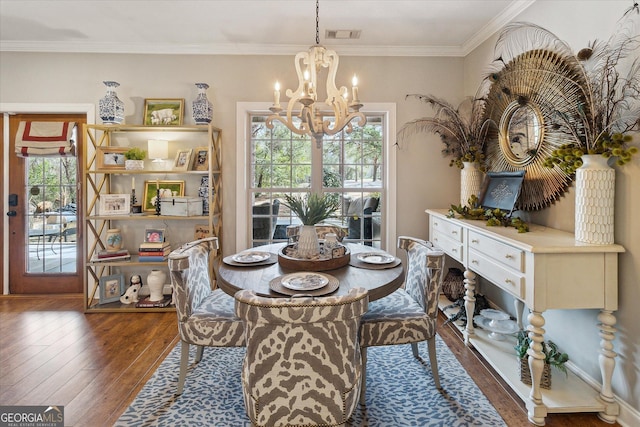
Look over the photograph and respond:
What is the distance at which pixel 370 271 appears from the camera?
2.08m

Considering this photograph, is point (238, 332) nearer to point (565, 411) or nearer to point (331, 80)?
point (331, 80)

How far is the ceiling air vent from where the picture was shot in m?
3.25

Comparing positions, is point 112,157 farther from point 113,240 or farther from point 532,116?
point 532,116

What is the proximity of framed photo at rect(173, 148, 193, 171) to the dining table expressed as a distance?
63.9 inches

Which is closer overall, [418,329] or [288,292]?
[288,292]

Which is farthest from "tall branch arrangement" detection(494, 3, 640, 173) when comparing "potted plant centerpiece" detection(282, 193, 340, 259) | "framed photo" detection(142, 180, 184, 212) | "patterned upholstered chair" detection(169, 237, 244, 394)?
"framed photo" detection(142, 180, 184, 212)

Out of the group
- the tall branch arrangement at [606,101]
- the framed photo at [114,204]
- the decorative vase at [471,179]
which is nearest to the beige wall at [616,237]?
the tall branch arrangement at [606,101]

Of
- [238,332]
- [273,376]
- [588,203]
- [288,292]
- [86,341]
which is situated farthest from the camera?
[86,341]

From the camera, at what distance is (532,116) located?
2533 millimetres

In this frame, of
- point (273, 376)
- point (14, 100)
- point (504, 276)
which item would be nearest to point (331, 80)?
point (504, 276)

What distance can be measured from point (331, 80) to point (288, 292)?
4.60 ft

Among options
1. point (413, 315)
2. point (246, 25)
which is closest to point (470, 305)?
point (413, 315)

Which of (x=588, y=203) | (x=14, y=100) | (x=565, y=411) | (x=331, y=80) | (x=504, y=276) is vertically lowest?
(x=565, y=411)

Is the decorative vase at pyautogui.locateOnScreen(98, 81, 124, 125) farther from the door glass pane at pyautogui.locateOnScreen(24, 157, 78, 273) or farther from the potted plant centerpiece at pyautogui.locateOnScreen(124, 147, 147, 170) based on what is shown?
the door glass pane at pyautogui.locateOnScreen(24, 157, 78, 273)
